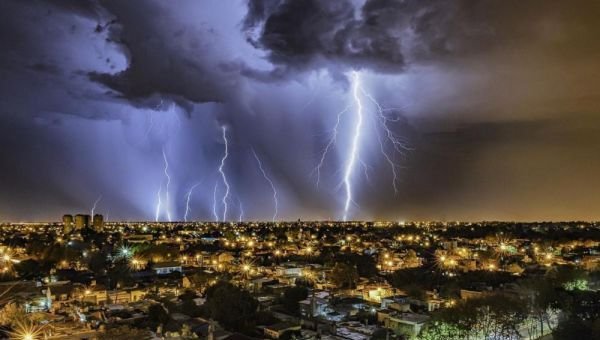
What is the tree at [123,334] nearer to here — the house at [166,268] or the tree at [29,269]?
the tree at [29,269]

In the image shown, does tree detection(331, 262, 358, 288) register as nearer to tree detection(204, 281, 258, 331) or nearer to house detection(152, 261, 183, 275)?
tree detection(204, 281, 258, 331)

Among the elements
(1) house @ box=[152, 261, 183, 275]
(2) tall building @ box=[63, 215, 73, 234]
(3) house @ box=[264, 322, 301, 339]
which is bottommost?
(3) house @ box=[264, 322, 301, 339]

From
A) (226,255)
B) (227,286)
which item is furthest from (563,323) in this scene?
(226,255)

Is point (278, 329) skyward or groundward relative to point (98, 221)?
groundward

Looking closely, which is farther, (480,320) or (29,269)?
(29,269)

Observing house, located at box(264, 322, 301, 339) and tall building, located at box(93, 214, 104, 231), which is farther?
tall building, located at box(93, 214, 104, 231)

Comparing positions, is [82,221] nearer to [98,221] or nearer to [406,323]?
[98,221]

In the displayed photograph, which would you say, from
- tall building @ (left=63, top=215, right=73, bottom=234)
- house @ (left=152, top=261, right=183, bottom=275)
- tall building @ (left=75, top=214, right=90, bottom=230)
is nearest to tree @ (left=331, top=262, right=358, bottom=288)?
house @ (left=152, top=261, right=183, bottom=275)

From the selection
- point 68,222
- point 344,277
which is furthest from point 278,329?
point 68,222
